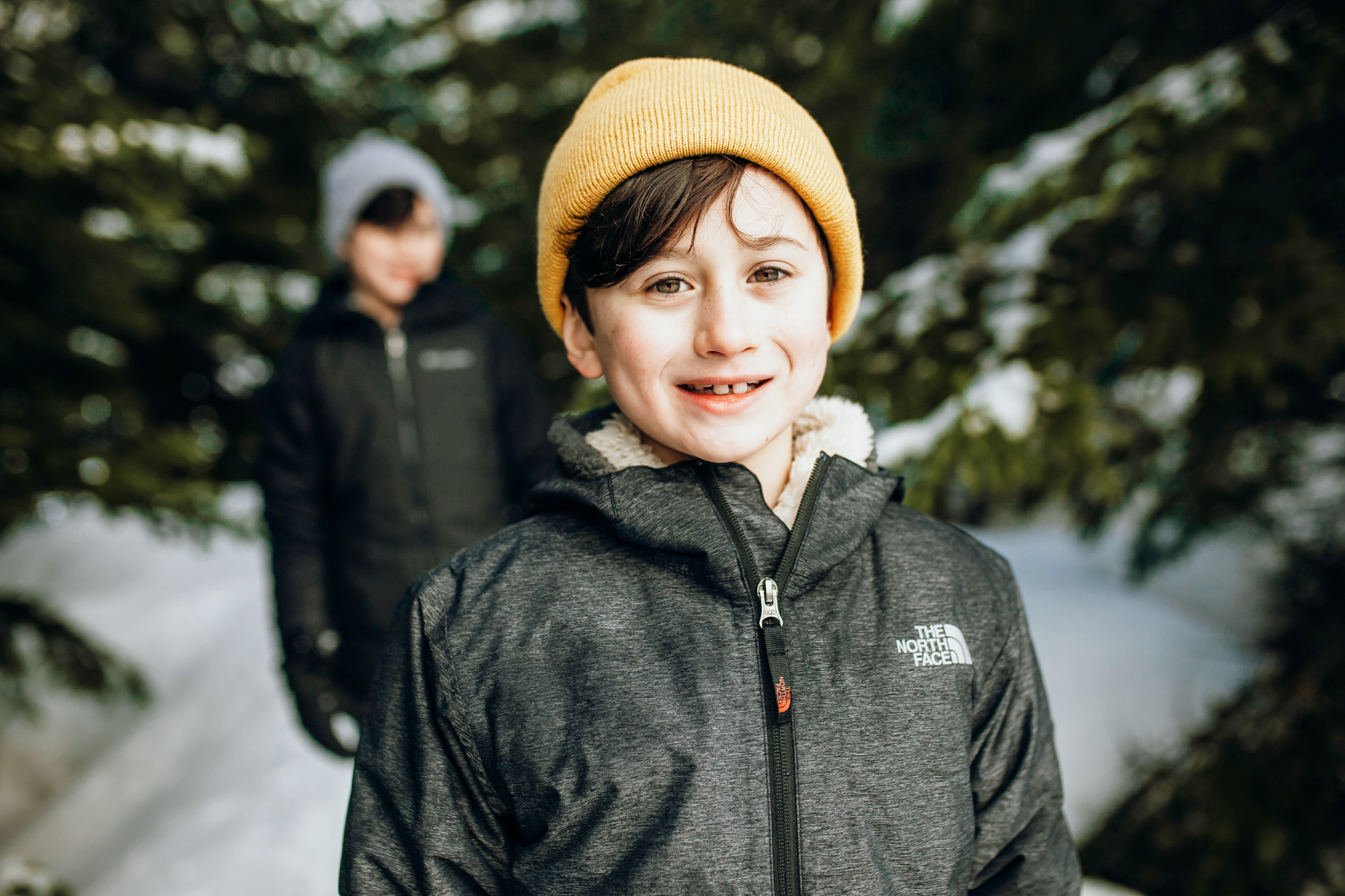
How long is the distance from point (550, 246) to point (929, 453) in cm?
148

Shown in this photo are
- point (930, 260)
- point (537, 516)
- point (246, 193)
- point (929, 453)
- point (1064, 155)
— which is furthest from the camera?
point (246, 193)

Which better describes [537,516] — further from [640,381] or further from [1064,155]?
[1064,155]

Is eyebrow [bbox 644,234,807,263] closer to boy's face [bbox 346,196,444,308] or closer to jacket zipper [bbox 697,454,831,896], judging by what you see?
jacket zipper [bbox 697,454,831,896]

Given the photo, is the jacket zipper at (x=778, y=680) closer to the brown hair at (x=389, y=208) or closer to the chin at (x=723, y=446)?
the chin at (x=723, y=446)

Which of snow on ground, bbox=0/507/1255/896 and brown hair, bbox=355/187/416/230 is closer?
brown hair, bbox=355/187/416/230

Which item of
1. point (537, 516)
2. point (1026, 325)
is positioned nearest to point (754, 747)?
point (537, 516)

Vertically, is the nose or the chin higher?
the nose

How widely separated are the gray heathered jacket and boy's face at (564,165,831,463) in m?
0.09

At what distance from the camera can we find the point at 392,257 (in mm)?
2625

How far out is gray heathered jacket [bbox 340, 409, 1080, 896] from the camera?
1.07 meters

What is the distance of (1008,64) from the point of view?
2650 millimetres

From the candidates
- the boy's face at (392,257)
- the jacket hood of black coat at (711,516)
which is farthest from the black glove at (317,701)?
the jacket hood of black coat at (711,516)

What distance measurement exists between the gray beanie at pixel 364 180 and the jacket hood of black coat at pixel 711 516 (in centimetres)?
176

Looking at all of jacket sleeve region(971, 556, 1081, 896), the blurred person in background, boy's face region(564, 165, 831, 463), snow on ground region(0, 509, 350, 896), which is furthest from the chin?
snow on ground region(0, 509, 350, 896)
